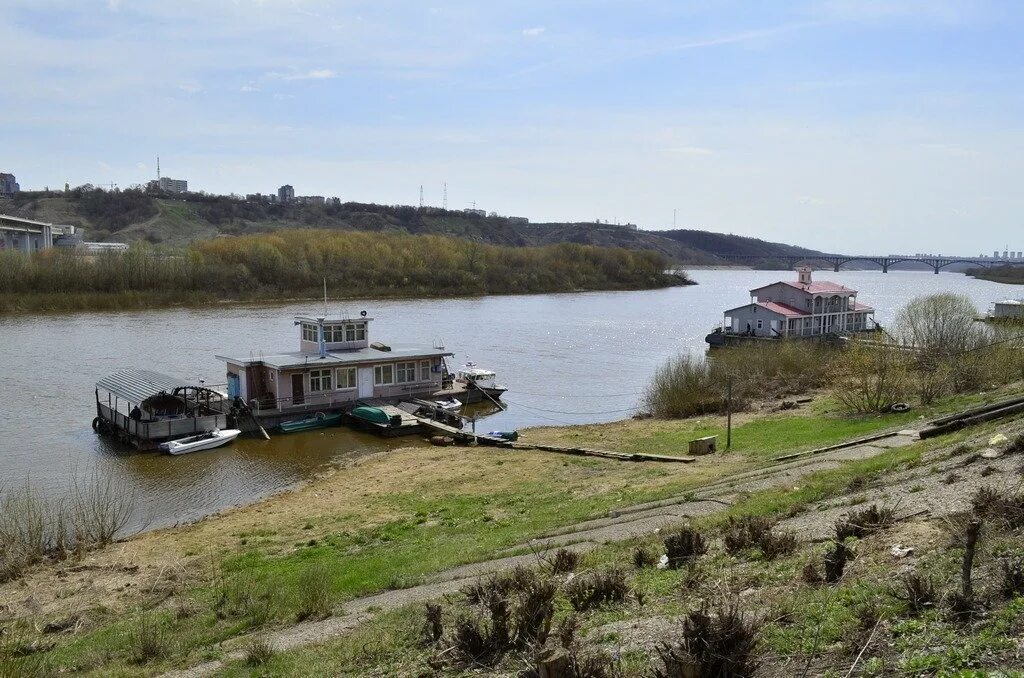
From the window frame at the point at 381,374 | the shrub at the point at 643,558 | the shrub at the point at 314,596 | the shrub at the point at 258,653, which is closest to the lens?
the shrub at the point at 258,653

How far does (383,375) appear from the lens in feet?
132

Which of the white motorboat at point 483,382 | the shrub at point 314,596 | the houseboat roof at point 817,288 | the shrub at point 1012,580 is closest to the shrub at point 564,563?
the shrub at point 314,596

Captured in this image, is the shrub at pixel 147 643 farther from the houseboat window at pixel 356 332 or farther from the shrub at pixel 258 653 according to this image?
the houseboat window at pixel 356 332

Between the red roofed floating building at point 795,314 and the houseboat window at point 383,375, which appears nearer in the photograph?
the houseboat window at point 383,375

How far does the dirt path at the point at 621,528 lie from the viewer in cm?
1105

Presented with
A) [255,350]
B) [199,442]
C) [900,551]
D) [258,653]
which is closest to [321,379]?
[199,442]

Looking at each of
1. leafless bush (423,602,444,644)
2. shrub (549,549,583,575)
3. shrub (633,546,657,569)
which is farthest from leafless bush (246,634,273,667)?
shrub (633,546,657,569)

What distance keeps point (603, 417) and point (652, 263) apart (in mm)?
117729

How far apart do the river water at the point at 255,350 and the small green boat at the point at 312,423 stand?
595mm

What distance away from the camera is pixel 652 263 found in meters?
153

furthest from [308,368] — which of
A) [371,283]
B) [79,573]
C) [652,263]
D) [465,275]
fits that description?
[652,263]

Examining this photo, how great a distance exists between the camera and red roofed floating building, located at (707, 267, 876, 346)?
6228 cm

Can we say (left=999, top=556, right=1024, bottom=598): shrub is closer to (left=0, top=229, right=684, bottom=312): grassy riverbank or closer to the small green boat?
the small green boat

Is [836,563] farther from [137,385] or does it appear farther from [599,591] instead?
[137,385]
